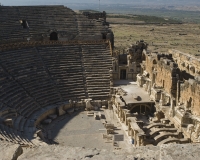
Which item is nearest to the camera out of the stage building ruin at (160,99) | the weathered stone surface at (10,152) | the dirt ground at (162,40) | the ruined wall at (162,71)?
the weathered stone surface at (10,152)

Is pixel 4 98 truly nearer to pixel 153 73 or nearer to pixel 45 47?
pixel 45 47

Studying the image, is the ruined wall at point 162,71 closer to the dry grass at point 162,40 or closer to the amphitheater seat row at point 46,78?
the amphitheater seat row at point 46,78

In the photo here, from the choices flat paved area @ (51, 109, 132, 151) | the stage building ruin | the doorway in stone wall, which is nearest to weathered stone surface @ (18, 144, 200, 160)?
the stage building ruin

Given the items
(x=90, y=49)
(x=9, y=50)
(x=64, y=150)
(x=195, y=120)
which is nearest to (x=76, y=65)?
(x=90, y=49)

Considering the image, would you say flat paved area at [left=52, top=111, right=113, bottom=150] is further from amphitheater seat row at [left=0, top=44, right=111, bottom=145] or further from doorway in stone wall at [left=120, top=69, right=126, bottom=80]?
doorway in stone wall at [left=120, top=69, right=126, bottom=80]

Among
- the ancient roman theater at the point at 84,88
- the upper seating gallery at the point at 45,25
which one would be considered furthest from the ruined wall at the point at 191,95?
the upper seating gallery at the point at 45,25

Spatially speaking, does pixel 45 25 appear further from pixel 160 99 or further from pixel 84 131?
pixel 160 99

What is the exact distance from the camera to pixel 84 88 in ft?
83.9

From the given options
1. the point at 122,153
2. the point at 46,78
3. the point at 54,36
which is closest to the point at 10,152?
the point at 122,153

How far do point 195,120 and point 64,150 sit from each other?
14351mm

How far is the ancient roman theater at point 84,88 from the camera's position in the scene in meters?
18.8

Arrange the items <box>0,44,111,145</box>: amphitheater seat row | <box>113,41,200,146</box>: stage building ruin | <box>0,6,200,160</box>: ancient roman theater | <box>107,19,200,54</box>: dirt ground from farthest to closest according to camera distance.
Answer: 1. <box>107,19,200,54</box>: dirt ground
2. <box>0,44,111,145</box>: amphitheater seat row
3. <box>0,6,200,160</box>: ancient roman theater
4. <box>113,41,200,146</box>: stage building ruin

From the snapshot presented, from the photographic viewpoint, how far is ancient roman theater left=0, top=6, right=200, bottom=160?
61.8 feet

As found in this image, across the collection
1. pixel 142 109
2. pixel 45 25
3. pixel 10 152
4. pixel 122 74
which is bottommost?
pixel 142 109
